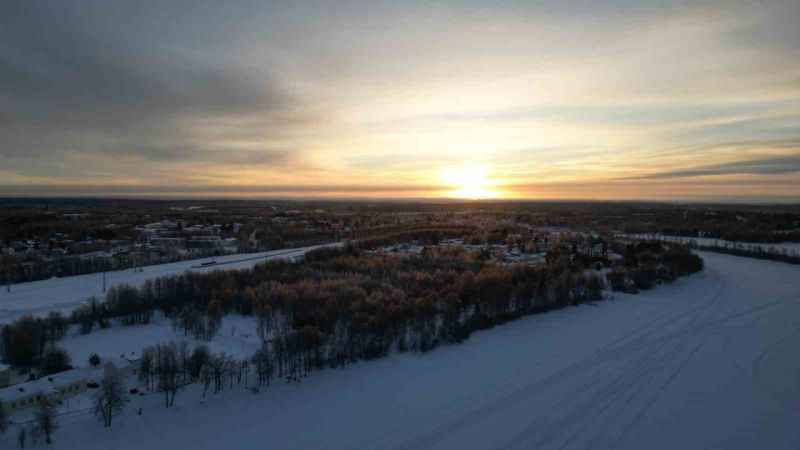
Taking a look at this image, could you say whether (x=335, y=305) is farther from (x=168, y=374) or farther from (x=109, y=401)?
(x=109, y=401)

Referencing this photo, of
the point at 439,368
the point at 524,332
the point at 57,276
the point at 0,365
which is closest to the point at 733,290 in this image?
the point at 524,332

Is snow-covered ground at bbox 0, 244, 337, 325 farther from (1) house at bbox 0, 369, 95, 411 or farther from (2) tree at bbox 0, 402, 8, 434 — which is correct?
(2) tree at bbox 0, 402, 8, 434

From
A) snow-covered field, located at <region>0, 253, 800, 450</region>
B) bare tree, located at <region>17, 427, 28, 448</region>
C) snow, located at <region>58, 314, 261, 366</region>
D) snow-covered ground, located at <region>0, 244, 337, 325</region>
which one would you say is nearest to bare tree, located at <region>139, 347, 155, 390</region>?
snow-covered field, located at <region>0, 253, 800, 450</region>

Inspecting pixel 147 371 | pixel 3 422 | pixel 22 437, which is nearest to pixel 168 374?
pixel 147 371

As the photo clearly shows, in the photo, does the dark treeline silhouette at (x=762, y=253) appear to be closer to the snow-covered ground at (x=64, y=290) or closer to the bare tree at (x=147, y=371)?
the snow-covered ground at (x=64, y=290)

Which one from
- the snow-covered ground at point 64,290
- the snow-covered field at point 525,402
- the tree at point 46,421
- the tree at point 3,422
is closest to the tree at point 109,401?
the snow-covered field at point 525,402

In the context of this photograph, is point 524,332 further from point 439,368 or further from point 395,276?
point 395,276

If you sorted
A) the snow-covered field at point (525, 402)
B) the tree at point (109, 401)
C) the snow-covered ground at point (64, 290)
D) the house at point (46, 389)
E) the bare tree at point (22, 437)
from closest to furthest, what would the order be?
Result: the bare tree at point (22, 437) < the snow-covered field at point (525, 402) < the tree at point (109, 401) < the house at point (46, 389) < the snow-covered ground at point (64, 290)
